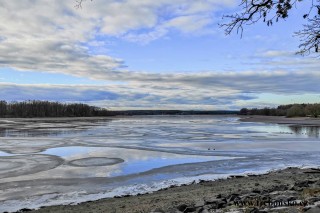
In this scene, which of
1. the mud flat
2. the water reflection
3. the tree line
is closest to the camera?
the mud flat

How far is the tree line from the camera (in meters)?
138

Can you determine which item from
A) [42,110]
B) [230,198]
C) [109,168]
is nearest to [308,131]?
[109,168]

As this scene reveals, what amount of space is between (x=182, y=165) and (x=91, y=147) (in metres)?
8.49

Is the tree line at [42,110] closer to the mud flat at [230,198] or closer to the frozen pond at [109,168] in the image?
the frozen pond at [109,168]

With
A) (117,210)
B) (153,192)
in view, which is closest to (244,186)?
(153,192)

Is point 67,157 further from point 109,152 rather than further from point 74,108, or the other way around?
point 74,108

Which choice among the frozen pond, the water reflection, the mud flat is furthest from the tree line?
the mud flat

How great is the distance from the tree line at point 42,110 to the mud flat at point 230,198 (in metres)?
131

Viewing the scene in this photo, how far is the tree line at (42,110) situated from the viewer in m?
138

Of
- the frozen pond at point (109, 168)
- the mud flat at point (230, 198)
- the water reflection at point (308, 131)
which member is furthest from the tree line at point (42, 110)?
the mud flat at point (230, 198)

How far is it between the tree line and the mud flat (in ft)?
431

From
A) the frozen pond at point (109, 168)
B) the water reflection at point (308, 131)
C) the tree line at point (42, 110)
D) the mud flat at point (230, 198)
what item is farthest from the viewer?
the tree line at point (42, 110)

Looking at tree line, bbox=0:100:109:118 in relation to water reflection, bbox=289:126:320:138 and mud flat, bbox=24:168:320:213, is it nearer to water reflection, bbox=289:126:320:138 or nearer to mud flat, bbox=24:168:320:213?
water reflection, bbox=289:126:320:138

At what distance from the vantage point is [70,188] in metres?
11.4
